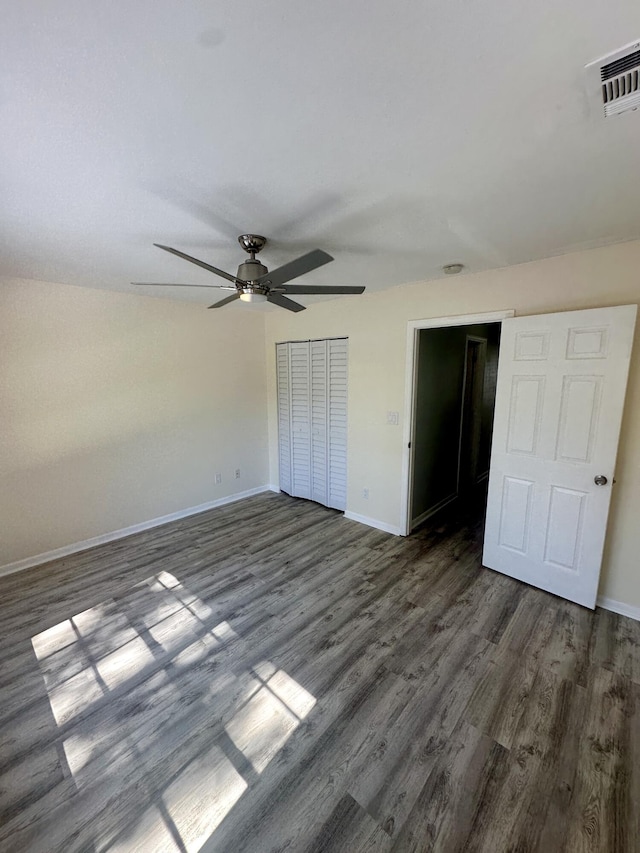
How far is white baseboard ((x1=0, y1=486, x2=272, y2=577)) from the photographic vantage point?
292cm

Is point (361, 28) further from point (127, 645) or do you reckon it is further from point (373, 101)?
point (127, 645)

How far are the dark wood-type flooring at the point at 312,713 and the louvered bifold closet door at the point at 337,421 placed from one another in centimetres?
126

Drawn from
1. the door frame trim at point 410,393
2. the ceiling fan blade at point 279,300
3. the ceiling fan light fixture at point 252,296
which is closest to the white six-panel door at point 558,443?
the door frame trim at point 410,393

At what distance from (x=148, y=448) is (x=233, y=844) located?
3101 mm

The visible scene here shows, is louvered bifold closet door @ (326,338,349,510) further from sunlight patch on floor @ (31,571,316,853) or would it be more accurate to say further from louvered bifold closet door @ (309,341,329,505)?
sunlight patch on floor @ (31,571,316,853)

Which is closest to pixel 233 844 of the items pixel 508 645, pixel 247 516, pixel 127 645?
pixel 127 645

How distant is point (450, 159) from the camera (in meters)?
1.33

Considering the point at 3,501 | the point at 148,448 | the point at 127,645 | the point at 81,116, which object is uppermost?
the point at 81,116

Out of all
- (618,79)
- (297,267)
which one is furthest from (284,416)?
(618,79)

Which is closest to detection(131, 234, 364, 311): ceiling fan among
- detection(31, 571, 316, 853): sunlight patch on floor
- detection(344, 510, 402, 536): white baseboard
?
detection(31, 571, 316, 853): sunlight patch on floor

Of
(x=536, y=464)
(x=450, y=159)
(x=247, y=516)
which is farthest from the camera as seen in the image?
(x=247, y=516)

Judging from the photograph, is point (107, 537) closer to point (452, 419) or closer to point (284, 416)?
point (284, 416)

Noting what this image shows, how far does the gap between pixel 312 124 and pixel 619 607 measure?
131 inches

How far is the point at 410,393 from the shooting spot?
3225 millimetres
